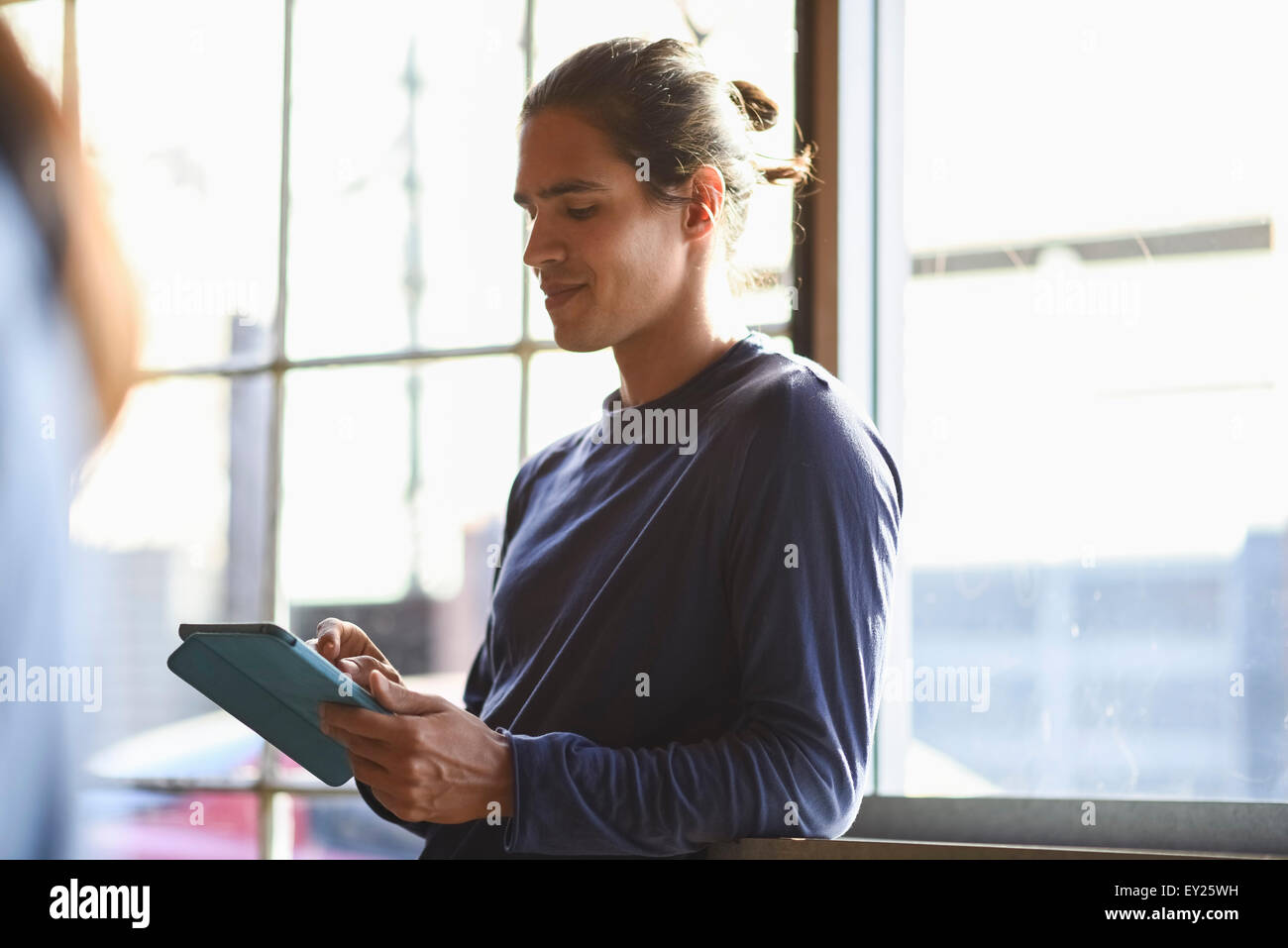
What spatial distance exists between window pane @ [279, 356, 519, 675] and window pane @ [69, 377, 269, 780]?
8 cm

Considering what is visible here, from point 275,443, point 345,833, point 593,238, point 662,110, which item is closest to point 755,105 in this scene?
point 662,110

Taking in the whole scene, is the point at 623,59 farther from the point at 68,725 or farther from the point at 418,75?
the point at 68,725

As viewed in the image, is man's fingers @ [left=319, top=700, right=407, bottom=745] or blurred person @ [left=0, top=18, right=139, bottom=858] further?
blurred person @ [left=0, top=18, right=139, bottom=858]

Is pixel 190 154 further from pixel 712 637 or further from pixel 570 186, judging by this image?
pixel 712 637

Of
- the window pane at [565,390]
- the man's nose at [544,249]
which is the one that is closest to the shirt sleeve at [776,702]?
the man's nose at [544,249]

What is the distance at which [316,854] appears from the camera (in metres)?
1.67

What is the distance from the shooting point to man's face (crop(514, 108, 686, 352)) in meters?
1.11

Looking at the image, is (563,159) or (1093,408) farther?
(1093,408)

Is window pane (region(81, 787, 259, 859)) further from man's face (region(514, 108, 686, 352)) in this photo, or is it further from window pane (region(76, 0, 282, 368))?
man's face (region(514, 108, 686, 352))

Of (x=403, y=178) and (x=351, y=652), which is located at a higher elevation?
(x=403, y=178)

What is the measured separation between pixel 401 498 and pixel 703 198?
2.51 feet

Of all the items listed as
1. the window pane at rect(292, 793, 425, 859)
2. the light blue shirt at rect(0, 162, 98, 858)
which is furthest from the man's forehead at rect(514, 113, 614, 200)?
the light blue shirt at rect(0, 162, 98, 858)

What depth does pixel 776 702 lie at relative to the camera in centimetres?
91

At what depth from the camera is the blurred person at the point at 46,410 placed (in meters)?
1.77
